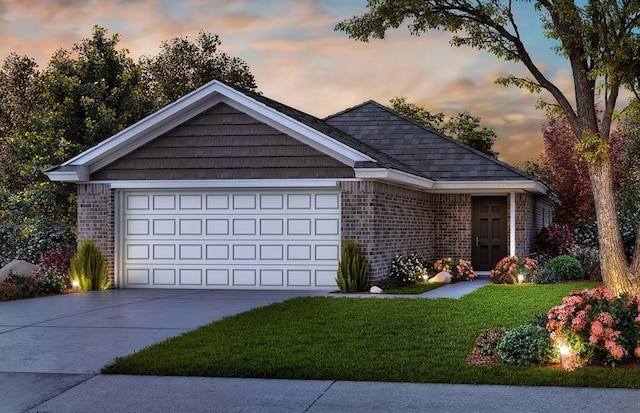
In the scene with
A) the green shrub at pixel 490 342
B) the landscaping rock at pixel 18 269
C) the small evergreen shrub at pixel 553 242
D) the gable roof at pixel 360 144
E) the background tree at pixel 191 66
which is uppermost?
the background tree at pixel 191 66

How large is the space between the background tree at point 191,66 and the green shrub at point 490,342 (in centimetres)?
3554

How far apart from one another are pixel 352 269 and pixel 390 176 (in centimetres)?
225

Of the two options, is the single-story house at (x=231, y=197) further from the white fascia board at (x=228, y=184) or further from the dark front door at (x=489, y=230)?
the dark front door at (x=489, y=230)

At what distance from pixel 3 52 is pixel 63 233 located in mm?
16456

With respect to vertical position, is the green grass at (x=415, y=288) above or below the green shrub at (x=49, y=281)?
below

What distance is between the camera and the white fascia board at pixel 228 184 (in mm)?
18344

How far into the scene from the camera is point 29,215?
27891mm

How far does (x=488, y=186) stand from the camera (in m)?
22.2

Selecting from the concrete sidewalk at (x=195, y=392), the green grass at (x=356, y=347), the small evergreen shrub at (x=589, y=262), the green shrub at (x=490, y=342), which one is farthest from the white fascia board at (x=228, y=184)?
the green shrub at (x=490, y=342)

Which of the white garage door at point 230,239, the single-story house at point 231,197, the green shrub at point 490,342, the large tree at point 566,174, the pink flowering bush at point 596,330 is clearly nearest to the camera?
the pink flowering bush at point 596,330

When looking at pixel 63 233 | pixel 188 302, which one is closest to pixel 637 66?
pixel 188 302

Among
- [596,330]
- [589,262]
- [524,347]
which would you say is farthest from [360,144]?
[596,330]

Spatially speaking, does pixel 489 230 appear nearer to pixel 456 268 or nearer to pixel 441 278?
pixel 456 268

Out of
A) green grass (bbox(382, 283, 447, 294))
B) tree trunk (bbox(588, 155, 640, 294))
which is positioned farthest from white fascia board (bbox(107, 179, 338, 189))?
tree trunk (bbox(588, 155, 640, 294))
